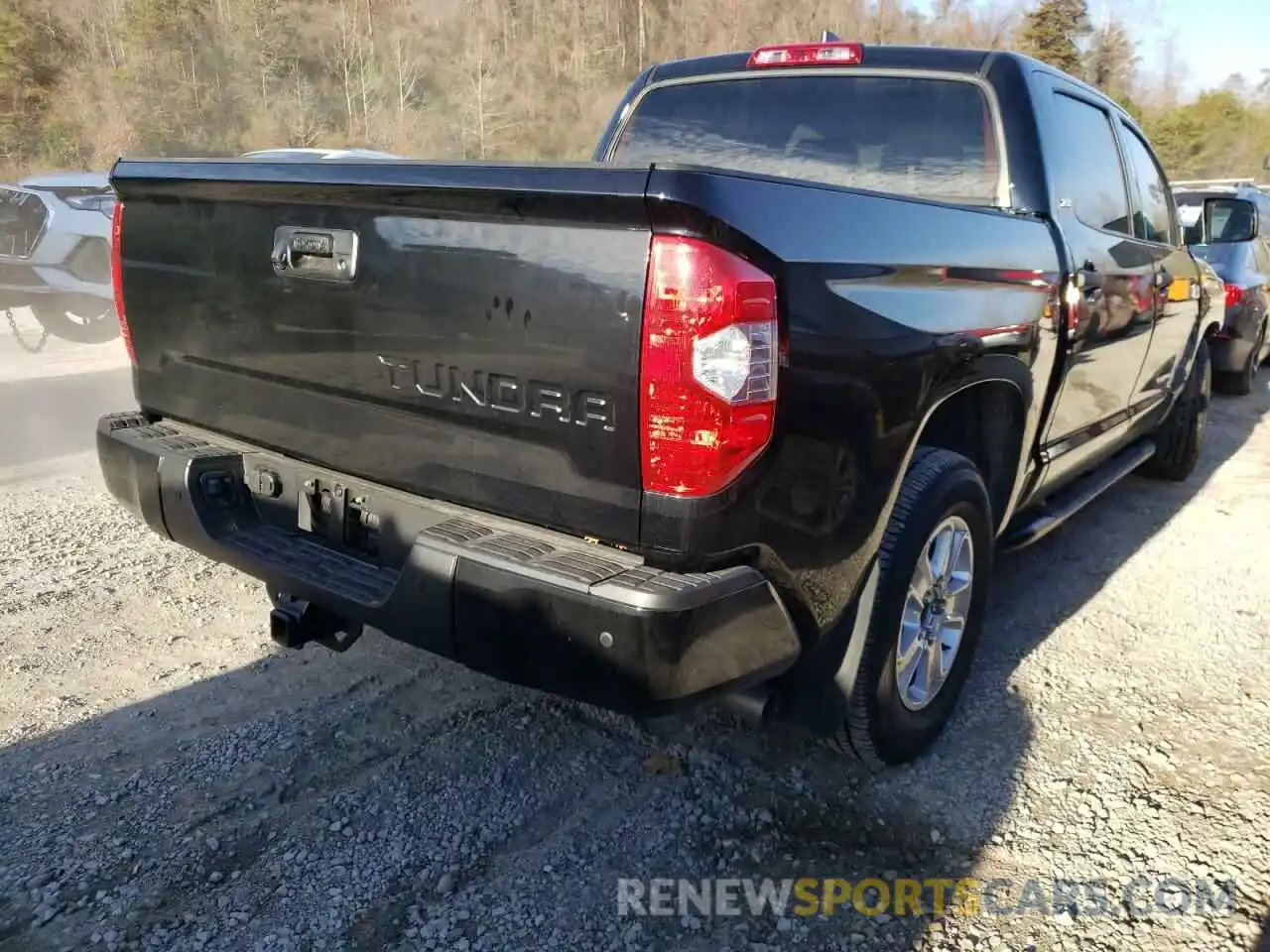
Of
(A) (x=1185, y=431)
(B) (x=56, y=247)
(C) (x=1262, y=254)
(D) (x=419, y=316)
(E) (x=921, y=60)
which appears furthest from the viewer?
(B) (x=56, y=247)

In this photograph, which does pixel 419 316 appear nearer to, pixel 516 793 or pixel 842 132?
pixel 516 793

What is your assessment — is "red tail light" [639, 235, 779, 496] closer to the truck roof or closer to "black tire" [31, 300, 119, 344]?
the truck roof

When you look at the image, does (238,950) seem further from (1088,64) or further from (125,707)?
(1088,64)

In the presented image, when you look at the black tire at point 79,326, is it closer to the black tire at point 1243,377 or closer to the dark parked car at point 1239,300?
the dark parked car at point 1239,300

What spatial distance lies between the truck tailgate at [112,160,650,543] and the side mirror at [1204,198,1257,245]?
5.43m

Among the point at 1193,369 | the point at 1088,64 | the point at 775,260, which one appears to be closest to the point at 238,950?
the point at 775,260

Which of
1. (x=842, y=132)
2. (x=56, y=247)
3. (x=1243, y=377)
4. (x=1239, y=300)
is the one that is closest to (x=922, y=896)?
(x=842, y=132)

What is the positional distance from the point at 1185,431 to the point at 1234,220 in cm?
154

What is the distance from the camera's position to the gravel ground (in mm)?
2283

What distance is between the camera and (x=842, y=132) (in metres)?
3.56

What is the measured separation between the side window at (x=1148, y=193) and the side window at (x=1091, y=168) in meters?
0.22

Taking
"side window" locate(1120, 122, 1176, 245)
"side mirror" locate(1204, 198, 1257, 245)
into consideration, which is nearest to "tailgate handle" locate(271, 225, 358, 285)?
"side window" locate(1120, 122, 1176, 245)

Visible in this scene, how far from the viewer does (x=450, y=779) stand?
109 inches

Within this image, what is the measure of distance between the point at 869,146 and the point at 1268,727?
7.63ft
